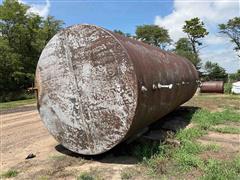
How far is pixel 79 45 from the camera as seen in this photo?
4902 millimetres

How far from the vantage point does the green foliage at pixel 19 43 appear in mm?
29219

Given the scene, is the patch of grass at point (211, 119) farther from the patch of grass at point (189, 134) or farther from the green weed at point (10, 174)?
the green weed at point (10, 174)

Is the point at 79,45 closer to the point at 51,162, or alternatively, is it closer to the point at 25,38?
the point at 51,162

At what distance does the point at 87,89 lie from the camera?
4844mm

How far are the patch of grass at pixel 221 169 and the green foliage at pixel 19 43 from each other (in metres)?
26.2

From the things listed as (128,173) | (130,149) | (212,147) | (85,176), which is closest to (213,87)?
(212,147)

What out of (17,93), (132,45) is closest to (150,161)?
(132,45)

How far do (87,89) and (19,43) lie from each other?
29238 millimetres

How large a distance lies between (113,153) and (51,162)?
3.16 feet

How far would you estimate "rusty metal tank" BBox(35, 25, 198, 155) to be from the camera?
15.0 feet

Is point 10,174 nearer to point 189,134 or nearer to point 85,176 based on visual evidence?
point 85,176

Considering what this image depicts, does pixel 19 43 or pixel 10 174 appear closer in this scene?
pixel 10 174

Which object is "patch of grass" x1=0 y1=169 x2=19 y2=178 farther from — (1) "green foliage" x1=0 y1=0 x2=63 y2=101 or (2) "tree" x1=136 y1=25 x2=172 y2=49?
(2) "tree" x1=136 y1=25 x2=172 y2=49

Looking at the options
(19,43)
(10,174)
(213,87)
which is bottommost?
(10,174)
